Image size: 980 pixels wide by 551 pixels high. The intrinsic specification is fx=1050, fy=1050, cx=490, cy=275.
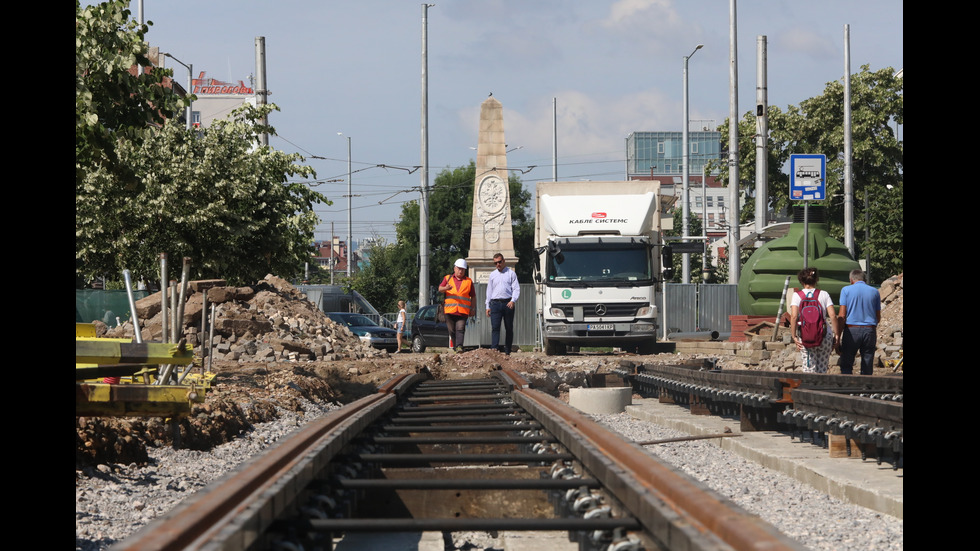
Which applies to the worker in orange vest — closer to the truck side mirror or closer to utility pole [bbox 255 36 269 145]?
the truck side mirror

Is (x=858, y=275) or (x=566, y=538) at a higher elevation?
(x=858, y=275)

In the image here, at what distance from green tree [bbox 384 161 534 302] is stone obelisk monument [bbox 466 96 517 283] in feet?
146

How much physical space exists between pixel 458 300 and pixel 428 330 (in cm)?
1647

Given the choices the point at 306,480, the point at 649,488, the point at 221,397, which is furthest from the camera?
the point at 221,397

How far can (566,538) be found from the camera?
6438 millimetres

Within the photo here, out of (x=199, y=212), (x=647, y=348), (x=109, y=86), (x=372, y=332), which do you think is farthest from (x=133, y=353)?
(x=372, y=332)

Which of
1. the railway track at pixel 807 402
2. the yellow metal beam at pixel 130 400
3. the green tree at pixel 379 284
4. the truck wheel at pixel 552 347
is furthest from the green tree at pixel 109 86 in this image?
the green tree at pixel 379 284

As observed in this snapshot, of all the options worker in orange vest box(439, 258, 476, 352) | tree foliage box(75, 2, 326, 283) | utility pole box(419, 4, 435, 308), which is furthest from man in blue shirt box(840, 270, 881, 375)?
utility pole box(419, 4, 435, 308)

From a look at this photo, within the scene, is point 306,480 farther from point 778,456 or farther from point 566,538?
point 778,456

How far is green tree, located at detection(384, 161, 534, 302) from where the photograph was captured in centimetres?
8406

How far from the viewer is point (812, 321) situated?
1362cm
